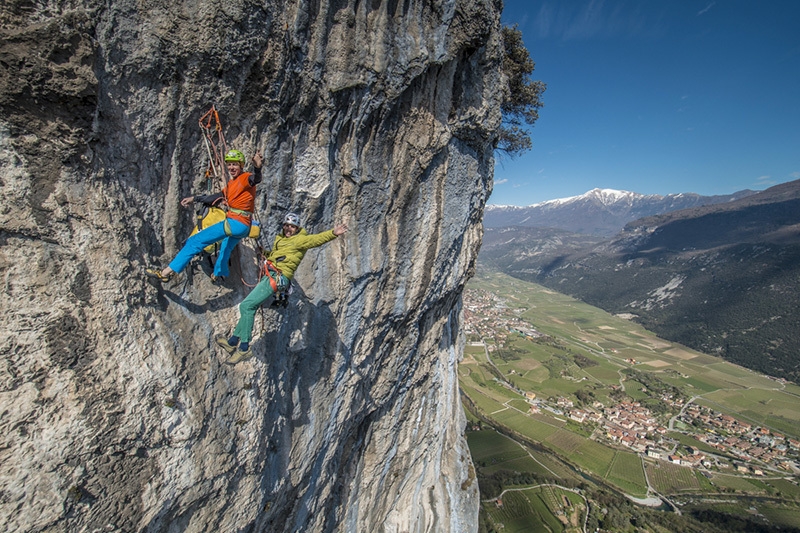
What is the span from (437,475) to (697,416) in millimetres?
63172

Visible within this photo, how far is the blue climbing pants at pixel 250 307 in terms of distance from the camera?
5.14 meters

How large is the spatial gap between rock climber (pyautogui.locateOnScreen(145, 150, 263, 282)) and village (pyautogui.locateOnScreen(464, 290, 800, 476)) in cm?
5364

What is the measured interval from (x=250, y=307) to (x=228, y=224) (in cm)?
127

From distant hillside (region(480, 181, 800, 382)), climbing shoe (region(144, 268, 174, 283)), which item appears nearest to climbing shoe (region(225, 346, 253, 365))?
climbing shoe (region(144, 268, 174, 283))

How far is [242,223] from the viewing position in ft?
15.8

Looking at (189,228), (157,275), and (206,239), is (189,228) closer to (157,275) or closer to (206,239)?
(206,239)

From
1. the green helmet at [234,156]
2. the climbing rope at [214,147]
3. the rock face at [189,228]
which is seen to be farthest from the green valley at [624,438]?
the green helmet at [234,156]

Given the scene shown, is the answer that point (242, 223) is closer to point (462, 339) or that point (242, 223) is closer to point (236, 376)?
point (236, 376)

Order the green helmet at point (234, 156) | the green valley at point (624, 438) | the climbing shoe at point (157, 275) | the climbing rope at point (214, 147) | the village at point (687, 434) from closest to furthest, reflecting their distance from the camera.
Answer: the climbing shoe at point (157, 275) < the green helmet at point (234, 156) < the climbing rope at point (214, 147) < the green valley at point (624, 438) < the village at point (687, 434)

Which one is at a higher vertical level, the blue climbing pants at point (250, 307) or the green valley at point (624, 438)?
the blue climbing pants at point (250, 307)

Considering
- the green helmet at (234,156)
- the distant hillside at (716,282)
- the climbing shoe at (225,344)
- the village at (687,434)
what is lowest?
the village at (687,434)

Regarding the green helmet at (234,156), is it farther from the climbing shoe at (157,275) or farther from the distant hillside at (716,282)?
the distant hillside at (716,282)

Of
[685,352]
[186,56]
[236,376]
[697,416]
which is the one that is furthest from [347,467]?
[685,352]

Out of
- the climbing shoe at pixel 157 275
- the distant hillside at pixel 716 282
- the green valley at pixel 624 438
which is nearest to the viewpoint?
the climbing shoe at pixel 157 275
